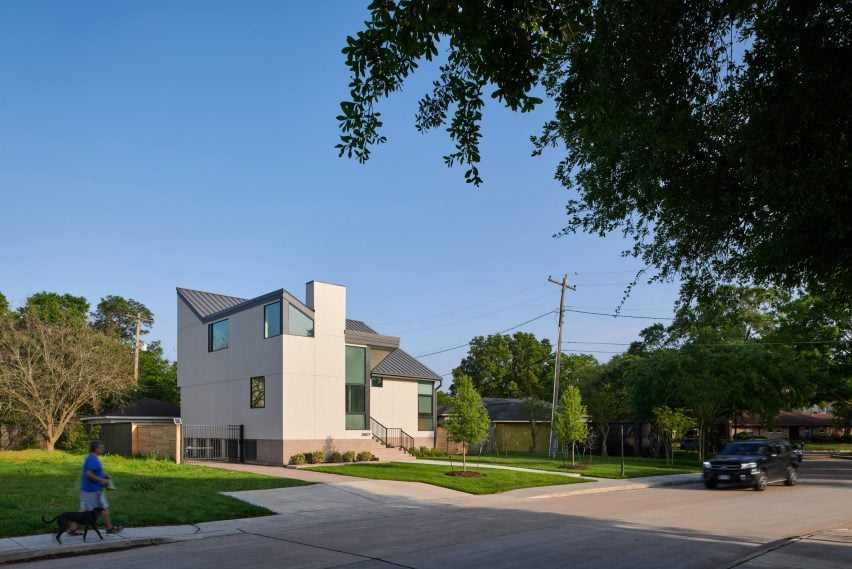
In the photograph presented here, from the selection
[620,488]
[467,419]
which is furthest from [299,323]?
[620,488]

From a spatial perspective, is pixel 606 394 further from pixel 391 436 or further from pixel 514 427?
pixel 391 436

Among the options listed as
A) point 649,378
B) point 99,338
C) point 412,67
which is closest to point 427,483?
point 412,67

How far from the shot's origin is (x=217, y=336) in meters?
32.6

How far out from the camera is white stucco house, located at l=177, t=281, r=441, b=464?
91.4 ft

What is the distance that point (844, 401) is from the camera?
150ft

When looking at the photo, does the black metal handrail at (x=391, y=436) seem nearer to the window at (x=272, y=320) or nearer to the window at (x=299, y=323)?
the window at (x=299, y=323)

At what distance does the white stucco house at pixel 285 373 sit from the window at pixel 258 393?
42mm

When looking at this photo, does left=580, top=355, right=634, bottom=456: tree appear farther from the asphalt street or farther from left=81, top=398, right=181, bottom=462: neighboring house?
left=81, top=398, right=181, bottom=462: neighboring house

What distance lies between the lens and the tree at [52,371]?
35.2 meters

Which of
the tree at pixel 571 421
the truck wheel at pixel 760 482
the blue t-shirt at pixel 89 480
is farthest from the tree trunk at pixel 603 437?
the blue t-shirt at pixel 89 480

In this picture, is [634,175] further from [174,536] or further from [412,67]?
[174,536]

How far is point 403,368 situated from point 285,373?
35.7ft

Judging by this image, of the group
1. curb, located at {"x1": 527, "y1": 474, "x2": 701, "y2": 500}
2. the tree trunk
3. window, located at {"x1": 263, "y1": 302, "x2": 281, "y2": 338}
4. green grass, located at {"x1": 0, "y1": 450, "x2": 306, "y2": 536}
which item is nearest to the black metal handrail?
window, located at {"x1": 263, "y1": 302, "x2": 281, "y2": 338}

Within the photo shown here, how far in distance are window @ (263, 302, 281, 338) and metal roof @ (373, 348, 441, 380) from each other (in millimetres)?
7840
